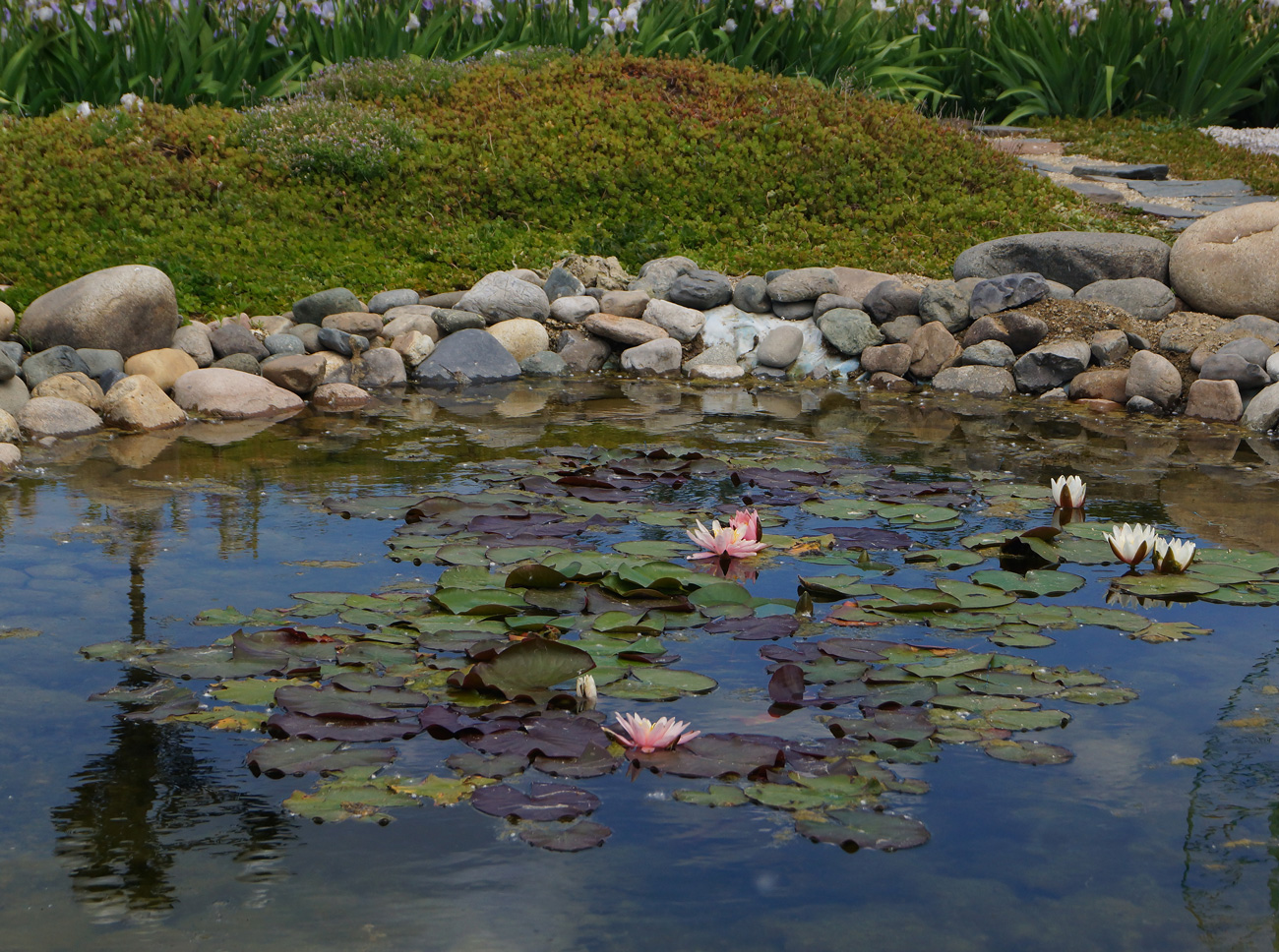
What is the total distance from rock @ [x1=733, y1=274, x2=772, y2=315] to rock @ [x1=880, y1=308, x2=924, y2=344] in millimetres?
858

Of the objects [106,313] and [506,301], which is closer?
[106,313]

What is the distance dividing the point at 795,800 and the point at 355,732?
0.92 meters

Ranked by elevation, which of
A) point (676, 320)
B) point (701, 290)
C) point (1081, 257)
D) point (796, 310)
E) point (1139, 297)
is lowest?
point (676, 320)

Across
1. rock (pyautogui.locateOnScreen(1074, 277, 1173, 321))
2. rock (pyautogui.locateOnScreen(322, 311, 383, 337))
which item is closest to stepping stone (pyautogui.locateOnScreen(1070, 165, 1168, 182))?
rock (pyautogui.locateOnScreen(1074, 277, 1173, 321))

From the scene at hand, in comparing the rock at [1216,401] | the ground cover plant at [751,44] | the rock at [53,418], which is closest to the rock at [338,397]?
the rock at [53,418]

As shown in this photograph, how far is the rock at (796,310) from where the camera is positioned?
784 centimetres

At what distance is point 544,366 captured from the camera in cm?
746

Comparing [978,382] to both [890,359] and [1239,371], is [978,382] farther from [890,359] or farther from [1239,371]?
[1239,371]

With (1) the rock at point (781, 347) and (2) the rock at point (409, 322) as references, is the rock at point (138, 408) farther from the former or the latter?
(1) the rock at point (781, 347)

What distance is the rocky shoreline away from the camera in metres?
6.29

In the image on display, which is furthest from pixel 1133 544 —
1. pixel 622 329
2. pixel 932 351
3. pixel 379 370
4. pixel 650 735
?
pixel 379 370

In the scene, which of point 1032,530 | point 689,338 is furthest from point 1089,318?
point 1032,530

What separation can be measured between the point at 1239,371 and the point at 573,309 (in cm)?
414

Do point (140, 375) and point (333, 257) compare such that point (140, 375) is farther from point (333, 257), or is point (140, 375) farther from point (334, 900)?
point (334, 900)
